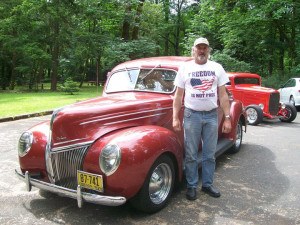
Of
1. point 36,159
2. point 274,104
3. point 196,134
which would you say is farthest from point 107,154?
point 274,104

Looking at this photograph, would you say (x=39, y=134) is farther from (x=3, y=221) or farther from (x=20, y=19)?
(x=20, y=19)

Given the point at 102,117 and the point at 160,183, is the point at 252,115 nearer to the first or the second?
the point at 160,183

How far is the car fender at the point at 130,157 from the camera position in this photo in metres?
2.68

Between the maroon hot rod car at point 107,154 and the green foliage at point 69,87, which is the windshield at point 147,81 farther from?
the green foliage at point 69,87

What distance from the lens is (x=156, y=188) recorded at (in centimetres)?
315

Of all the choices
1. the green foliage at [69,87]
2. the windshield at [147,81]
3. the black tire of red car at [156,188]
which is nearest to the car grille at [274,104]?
the windshield at [147,81]

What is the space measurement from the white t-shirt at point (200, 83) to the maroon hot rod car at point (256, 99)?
5.78 meters

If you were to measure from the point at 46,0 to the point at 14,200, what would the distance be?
64.4 ft

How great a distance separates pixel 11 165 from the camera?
4.72m

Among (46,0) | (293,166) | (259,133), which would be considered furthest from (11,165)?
(46,0)

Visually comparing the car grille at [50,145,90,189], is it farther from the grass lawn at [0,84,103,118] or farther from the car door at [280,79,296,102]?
the car door at [280,79,296,102]

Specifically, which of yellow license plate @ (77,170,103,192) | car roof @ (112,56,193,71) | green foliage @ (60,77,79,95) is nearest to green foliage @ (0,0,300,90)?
green foliage @ (60,77,79,95)

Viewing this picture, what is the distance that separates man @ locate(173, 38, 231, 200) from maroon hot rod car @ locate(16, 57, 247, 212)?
18cm

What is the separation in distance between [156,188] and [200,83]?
1.38 metres
